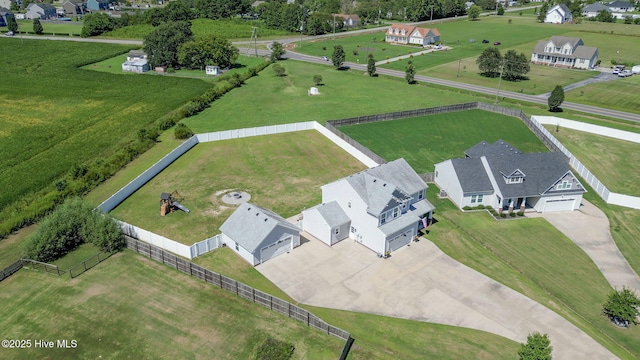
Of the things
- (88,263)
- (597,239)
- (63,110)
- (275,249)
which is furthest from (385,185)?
(63,110)

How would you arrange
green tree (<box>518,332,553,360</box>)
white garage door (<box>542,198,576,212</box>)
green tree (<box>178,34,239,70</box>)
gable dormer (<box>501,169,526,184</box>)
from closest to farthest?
green tree (<box>518,332,553,360</box>) < gable dormer (<box>501,169,526,184</box>) < white garage door (<box>542,198,576,212</box>) < green tree (<box>178,34,239,70</box>)

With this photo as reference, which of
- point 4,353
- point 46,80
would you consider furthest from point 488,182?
point 46,80

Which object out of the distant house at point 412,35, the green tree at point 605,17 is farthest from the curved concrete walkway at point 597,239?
the green tree at point 605,17

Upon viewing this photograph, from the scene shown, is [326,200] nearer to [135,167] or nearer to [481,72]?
[135,167]

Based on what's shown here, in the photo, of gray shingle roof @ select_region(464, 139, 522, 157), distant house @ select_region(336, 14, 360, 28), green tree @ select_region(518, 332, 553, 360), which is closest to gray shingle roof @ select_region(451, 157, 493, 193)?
gray shingle roof @ select_region(464, 139, 522, 157)

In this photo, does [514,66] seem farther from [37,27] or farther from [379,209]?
[37,27]

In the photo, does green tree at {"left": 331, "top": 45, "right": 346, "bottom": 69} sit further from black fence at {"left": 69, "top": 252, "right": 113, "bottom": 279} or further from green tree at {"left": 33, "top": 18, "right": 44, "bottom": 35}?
green tree at {"left": 33, "top": 18, "right": 44, "bottom": 35}

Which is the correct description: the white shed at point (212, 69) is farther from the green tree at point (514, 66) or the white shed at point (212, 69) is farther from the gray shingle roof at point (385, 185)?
the gray shingle roof at point (385, 185)
